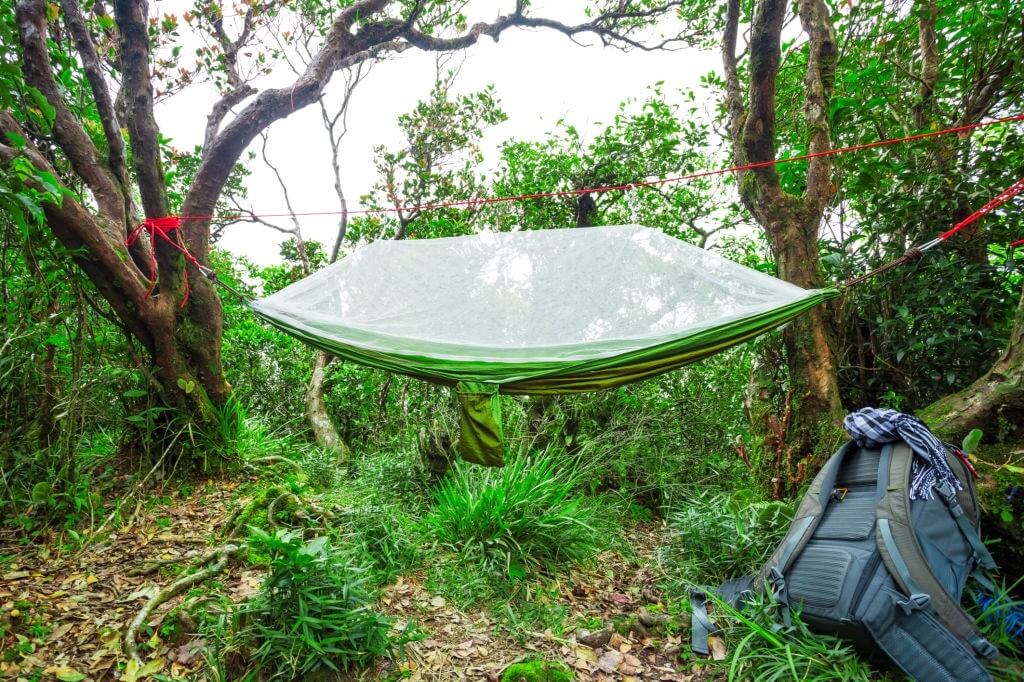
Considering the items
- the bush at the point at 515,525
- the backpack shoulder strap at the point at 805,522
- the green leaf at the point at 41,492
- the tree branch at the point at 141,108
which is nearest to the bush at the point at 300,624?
the bush at the point at 515,525

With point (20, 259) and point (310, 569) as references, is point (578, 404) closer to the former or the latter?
point (310, 569)

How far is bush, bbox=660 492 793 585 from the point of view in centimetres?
203

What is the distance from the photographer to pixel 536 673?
153cm

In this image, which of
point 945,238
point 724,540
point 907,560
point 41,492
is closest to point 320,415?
point 41,492

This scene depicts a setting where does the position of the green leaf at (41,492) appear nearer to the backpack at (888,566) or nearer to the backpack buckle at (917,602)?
the backpack at (888,566)

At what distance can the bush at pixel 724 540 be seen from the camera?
2032mm

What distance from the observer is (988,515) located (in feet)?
5.49

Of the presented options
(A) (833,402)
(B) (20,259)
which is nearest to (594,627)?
(A) (833,402)

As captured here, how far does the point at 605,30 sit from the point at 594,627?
3.64 m

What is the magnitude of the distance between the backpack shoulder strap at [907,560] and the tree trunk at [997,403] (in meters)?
0.39

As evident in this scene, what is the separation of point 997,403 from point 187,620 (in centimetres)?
265

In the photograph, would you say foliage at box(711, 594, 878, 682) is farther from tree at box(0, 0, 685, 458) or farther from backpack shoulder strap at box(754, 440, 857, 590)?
tree at box(0, 0, 685, 458)

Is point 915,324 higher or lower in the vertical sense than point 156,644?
higher

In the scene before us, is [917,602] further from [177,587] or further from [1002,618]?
[177,587]
